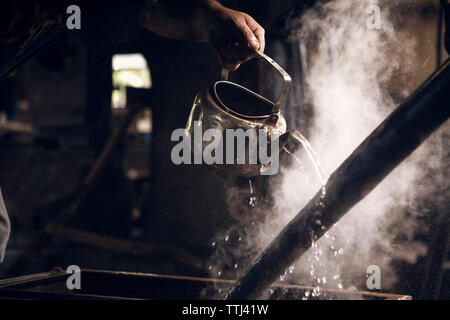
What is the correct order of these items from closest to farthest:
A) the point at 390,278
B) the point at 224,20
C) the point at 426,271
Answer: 1. the point at 224,20
2. the point at 426,271
3. the point at 390,278

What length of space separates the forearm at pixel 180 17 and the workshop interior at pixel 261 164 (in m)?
0.02

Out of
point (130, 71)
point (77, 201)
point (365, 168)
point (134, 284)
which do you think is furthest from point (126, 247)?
point (130, 71)

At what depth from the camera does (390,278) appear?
228 centimetres

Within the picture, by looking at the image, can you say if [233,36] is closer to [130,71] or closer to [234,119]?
[234,119]

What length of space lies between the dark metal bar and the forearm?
108 cm

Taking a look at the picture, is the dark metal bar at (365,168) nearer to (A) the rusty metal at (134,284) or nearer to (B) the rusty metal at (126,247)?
(A) the rusty metal at (134,284)

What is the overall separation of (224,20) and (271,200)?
151 cm

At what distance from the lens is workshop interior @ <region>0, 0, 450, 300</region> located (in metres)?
1.18

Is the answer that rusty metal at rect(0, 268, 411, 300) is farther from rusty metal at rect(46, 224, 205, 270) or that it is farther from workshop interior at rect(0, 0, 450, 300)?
rusty metal at rect(46, 224, 205, 270)

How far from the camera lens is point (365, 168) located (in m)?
0.87

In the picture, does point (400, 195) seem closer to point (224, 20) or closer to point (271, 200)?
point (271, 200)

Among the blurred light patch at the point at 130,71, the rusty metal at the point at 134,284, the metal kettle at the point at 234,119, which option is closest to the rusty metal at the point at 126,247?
the rusty metal at the point at 134,284

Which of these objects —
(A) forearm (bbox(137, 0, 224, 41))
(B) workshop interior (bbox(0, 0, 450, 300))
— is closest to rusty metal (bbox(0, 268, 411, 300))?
(B) workshop interior (bbox(0, 0, 450, 300))
